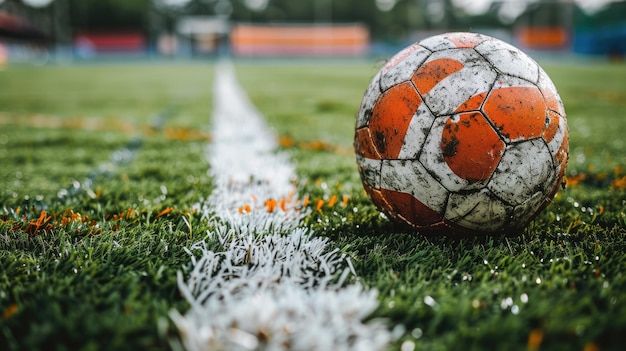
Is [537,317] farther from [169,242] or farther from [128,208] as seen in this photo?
[128,208]

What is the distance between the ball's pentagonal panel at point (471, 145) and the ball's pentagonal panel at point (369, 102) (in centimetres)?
34

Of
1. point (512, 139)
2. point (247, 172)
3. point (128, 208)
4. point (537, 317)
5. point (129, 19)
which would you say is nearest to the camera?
point (537, 317)

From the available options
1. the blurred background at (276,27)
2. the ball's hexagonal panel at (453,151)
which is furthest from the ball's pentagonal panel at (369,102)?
the blurred background at (276,27)

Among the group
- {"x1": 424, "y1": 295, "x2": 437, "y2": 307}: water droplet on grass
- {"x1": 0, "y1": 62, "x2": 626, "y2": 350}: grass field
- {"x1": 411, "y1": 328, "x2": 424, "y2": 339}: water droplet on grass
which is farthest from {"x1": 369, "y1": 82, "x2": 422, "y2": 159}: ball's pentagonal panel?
{"x1": 411, "y1": 328, "x2": 424, "y2": 339}: water droplet on grass

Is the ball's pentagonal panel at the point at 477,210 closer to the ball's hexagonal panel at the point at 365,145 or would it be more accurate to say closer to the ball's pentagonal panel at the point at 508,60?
the ball's hexagonal panel at the point at 365,145

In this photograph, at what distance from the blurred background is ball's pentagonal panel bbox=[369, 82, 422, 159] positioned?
33772mm

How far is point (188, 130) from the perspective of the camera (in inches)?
187

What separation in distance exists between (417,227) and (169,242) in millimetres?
974

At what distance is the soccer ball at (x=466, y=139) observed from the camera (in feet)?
5.37

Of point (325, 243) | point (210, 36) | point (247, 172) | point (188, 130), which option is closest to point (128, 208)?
point (247, 172)

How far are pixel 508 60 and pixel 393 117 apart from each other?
50 cm

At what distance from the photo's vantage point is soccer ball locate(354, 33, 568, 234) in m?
1.64

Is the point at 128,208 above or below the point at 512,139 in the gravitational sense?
below

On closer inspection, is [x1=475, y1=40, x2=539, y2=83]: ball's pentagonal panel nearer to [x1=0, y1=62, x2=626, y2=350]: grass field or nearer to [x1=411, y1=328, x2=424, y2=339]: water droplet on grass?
[x1=0, y1=62, x2=626, y2=350]: grass field
